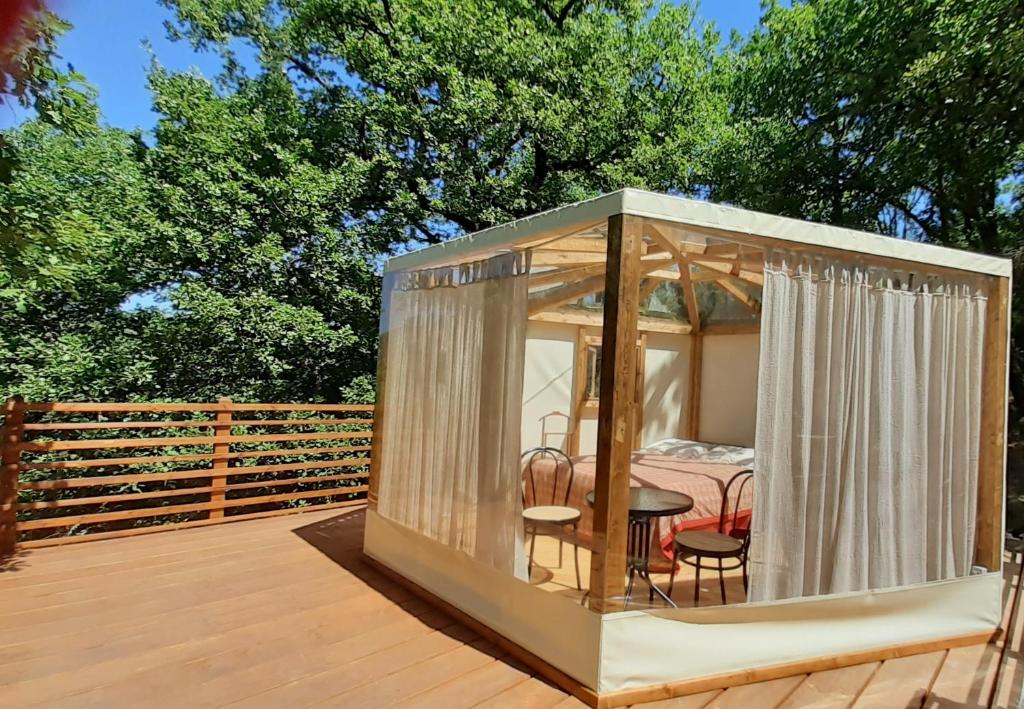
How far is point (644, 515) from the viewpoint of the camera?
2979 millimetres

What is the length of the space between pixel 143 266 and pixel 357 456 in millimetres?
3846

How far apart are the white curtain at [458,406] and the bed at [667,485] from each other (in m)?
0.78

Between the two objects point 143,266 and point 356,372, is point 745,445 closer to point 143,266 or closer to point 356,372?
point 356,372

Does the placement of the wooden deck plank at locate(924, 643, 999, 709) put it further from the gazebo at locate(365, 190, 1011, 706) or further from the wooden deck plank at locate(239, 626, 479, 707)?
the wooden deck plank at locate(239, 626, 479, 707)

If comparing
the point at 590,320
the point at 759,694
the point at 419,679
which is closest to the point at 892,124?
the point at 590,320

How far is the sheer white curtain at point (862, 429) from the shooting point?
8.42 ft

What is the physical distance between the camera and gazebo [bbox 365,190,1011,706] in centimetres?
236

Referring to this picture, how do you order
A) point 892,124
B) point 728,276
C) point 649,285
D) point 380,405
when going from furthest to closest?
point 892,124
point 649,285
point 728,276
point 380,405

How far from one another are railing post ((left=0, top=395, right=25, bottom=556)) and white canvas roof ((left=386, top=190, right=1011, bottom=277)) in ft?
11.0

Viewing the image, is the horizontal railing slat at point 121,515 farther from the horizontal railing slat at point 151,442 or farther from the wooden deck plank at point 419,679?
the wooden deck plank at point 419,679

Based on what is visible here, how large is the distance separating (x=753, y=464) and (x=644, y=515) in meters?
0.67

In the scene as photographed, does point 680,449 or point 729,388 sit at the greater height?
point 729,388

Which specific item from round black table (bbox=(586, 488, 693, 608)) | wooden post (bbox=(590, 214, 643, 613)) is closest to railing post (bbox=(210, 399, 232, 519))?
round black table (bbox=(586, 488, 693, 608))

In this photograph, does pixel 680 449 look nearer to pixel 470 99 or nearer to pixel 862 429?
pixel 862 429
